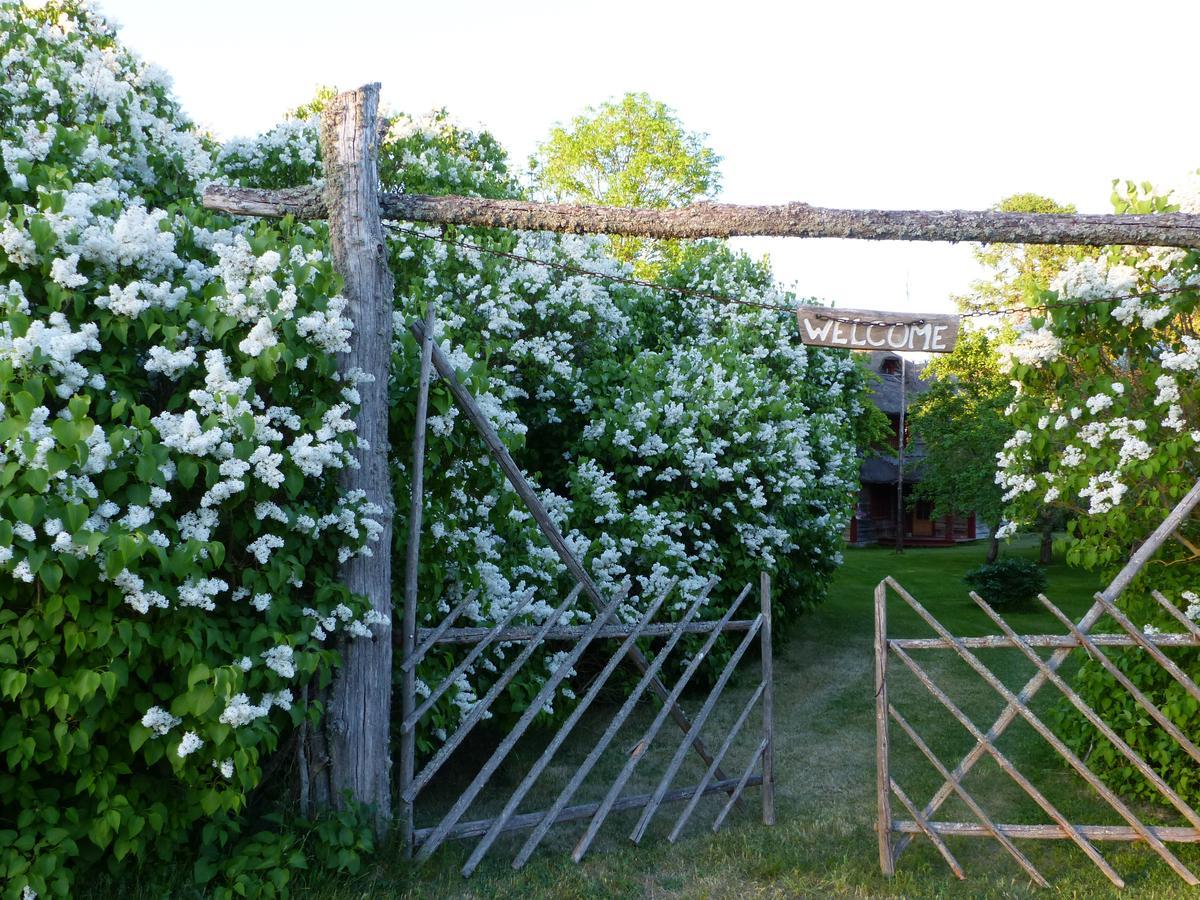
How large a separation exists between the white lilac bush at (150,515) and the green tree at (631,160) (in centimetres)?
2828

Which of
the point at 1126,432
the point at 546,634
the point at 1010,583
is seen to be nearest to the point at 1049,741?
the point at 1126,432

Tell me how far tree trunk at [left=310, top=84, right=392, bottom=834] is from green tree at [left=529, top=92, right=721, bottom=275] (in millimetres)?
27057

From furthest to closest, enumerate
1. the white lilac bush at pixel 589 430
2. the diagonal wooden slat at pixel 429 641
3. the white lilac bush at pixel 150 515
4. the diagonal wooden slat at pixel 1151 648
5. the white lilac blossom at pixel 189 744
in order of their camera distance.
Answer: the white lilac bush at pixel 589 430 < the diagonal wooden slat at pixel 429 641 < the diagonal wooden slat at pixel 1151 648 < the white lilac blossom at pixel 189 744 < the white lilac bush at pixel 150 515

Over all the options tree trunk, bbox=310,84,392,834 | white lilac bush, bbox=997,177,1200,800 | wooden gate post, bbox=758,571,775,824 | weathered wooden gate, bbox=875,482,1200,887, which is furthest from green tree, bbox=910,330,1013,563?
tree trunk, bbox=310,84,392,834

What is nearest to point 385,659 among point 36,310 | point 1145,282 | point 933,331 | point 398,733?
point 398,733

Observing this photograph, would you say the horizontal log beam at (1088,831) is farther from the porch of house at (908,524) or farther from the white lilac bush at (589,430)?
the porch of house at (908,524)

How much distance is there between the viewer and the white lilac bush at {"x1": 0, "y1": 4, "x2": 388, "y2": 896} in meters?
4.34

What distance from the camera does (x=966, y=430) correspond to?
2366cm

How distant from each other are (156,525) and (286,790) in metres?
1.93

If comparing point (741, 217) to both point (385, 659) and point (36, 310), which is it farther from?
point (36, 310)

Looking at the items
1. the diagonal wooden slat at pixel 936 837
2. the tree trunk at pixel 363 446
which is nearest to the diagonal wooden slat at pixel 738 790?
the diagonal wooden slat at pixel 936 837

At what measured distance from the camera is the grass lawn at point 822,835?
597 centimetres

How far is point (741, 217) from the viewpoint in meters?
6.41

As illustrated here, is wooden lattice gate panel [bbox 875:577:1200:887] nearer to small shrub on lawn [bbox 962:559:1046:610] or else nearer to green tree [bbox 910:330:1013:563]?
small shrub on lawn [bbox 962:559:1046:610]
